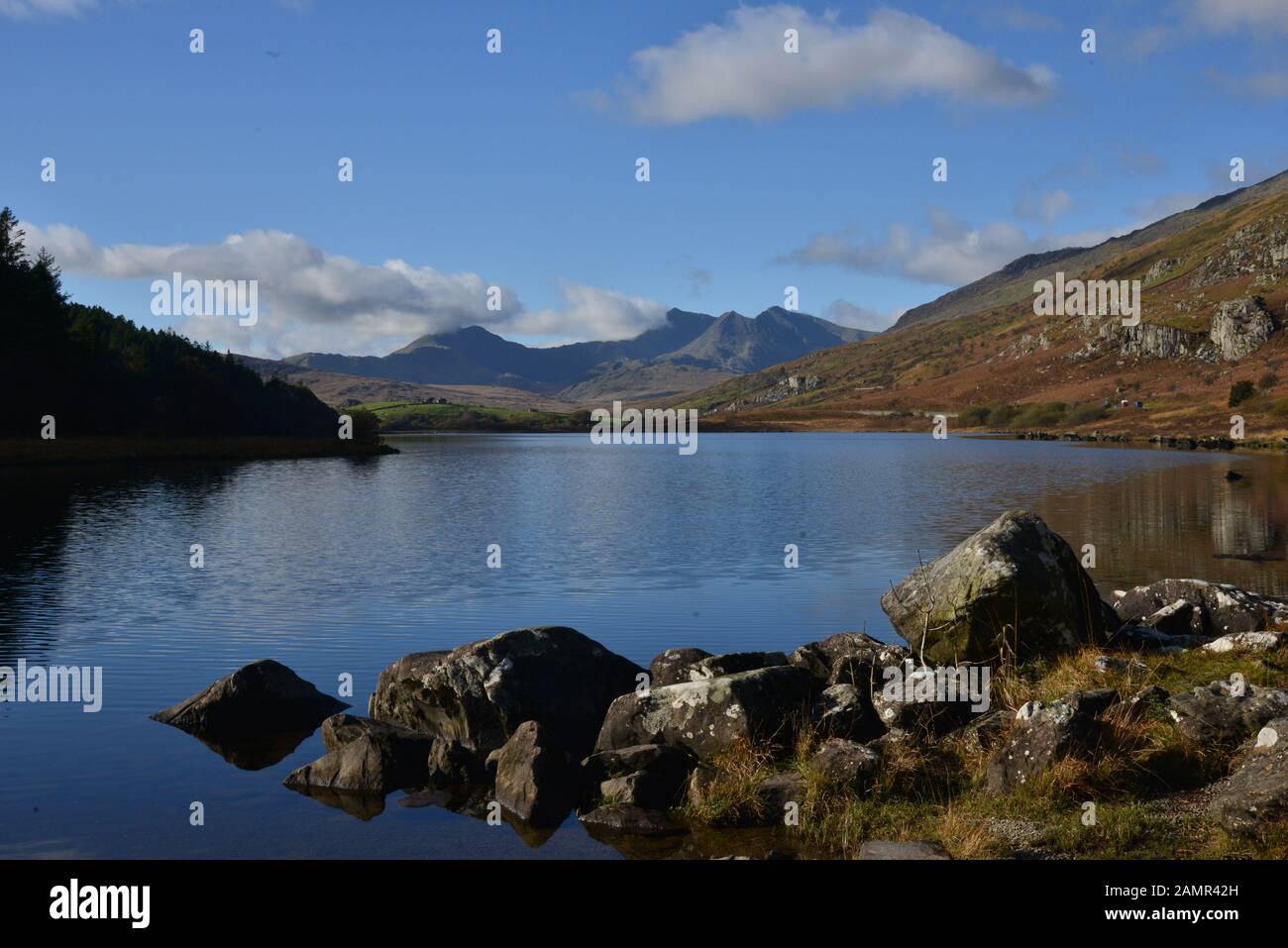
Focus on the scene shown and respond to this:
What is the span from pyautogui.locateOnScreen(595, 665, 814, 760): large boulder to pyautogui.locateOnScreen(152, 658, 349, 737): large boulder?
6748mm

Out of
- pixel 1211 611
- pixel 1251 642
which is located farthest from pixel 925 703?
pixel 1211 611

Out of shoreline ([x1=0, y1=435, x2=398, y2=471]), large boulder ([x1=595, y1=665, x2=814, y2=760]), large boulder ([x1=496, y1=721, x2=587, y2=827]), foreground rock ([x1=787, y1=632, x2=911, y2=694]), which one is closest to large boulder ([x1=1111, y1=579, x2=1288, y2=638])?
foreground rock ([x1=787, y1=632, x2=911, y2=694])

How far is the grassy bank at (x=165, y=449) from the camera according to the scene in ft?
345

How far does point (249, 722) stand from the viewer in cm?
2011

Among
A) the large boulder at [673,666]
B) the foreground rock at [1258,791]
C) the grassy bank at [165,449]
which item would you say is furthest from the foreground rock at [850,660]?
the grassy bank at [165,449]

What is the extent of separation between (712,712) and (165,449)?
410 feet

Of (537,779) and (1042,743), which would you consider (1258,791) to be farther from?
(537,779)

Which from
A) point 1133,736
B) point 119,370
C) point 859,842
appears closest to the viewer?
point 859,842

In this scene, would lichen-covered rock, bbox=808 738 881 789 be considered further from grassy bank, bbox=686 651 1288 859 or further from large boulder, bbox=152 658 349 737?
large boulder, bbox=152 658 349 737

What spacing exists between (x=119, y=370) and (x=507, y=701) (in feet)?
454
